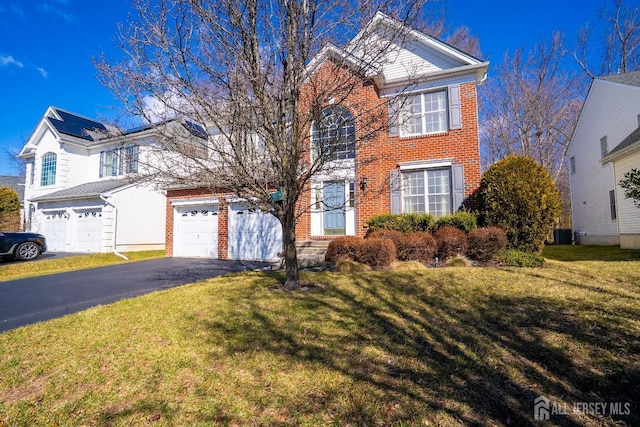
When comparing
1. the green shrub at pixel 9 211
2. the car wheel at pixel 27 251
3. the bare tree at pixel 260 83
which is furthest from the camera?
the green shrub at pixel 9 211

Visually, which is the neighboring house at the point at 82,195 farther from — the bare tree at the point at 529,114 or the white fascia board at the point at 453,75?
the bare tree at the point at 529,114

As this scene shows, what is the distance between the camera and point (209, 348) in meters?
3.70

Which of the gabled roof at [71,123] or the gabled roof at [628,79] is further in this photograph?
the gabled roof at [71,123]

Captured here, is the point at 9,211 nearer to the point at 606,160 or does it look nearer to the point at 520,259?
the point at 520,259

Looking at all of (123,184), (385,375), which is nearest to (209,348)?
(385,375)

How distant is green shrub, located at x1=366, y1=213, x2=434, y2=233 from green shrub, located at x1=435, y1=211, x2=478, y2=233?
0.42m

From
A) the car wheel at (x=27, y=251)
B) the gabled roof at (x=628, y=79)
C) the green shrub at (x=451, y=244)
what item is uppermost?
the gabled roof at (x=628, y=79)

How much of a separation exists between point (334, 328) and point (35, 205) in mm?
22015

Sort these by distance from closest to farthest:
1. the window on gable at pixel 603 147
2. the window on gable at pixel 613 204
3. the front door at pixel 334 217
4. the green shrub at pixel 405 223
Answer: the green shrub at pixel 405 223
the front door at pixel 334 217
the window on gable at pixel 613 204
the window on gable at pixel 603 147

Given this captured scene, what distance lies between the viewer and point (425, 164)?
11.1 m

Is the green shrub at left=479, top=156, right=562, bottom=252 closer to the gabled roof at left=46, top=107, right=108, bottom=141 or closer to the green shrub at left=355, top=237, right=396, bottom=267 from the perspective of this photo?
the green shrub at left=355, top=237, right=396, bottom=267

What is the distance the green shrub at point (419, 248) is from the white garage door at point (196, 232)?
7.98 m

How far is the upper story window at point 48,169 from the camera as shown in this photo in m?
19.0

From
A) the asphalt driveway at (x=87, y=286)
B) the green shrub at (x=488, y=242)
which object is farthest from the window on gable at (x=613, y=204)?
the asphalt driveway at (x=87, y=286)
